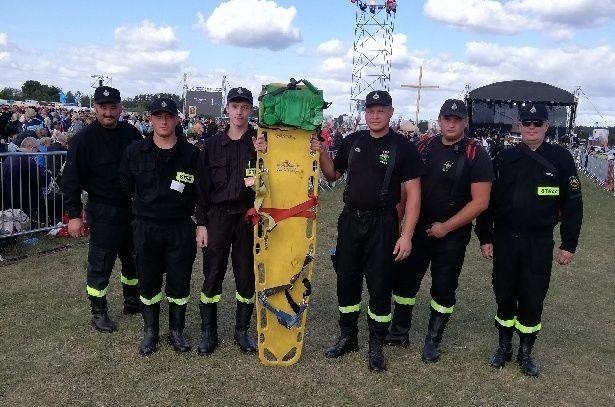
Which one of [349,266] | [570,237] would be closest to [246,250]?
[349,266]

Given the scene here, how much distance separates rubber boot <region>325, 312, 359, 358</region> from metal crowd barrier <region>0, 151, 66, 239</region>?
530 cm

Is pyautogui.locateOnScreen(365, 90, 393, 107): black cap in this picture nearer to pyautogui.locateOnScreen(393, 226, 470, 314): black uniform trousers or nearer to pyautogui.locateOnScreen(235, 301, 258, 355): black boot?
pyautogui.locateOnScreen(393, 226, 470, 314): black uniform trousers

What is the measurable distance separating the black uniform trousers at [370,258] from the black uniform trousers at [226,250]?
781 millimetres

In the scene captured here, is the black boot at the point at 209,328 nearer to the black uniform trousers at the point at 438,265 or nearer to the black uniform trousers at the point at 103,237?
the black uniform trousers at the point at 103,237

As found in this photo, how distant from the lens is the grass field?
156 inches

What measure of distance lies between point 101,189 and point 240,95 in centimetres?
160

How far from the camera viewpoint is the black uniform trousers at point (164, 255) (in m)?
4.51

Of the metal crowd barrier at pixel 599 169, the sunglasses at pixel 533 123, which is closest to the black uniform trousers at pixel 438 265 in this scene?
the sunglasses at pixel 533 123

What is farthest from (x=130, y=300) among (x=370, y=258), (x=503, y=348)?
(x=503, y=348)

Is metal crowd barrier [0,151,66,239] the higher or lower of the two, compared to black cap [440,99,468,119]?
lower

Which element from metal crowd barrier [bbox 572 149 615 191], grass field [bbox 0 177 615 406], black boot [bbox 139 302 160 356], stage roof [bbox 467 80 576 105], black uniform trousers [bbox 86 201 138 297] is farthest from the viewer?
stage roof [bbox 467 80 576 105]

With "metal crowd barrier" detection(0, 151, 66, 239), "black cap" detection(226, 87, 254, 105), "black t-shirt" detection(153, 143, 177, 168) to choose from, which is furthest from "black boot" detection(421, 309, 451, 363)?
"metal crowd barrier" detection(0, 151, 66, 239)

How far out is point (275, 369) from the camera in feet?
14.6

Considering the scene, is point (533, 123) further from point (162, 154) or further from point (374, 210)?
point (162, 154)
